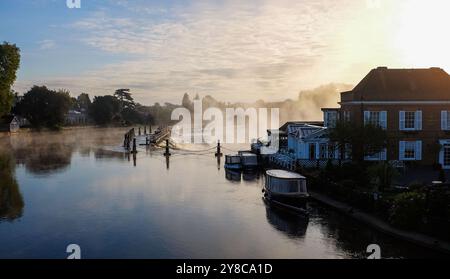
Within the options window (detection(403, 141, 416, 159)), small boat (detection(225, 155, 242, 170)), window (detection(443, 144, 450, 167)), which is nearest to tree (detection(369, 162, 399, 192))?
window (detection(403, 141, 416, 159))

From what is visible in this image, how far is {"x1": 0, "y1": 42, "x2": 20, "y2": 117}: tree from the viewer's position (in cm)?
10231

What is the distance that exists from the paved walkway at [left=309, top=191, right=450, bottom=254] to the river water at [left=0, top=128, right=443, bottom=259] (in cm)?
45

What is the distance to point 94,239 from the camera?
2820 centimetres

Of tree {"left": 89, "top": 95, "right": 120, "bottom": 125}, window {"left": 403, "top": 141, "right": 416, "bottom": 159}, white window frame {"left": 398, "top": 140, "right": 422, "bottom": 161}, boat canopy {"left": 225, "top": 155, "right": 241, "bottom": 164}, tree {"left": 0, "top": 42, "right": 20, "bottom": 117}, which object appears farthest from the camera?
tree {"left": 89, "top": 95, "right": 120, "bottom": 125}

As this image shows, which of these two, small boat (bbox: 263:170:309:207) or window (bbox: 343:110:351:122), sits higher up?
window (bbox: 343:110:351:122)

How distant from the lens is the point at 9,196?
137 feet

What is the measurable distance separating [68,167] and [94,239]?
36106mm

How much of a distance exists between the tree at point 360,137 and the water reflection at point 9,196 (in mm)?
26589

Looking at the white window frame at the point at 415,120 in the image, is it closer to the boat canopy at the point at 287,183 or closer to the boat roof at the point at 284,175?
the boat roof at the point at 284,175

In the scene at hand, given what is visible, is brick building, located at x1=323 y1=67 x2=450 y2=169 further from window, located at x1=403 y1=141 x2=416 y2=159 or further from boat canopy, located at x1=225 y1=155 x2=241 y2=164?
boat canopy, located at x1=225 y1=155 x2=241 y2=164

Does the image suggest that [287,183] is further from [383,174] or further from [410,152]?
[410,152]
